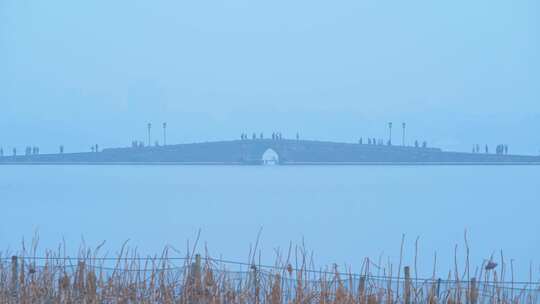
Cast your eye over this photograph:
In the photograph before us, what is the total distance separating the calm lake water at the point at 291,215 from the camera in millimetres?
14984

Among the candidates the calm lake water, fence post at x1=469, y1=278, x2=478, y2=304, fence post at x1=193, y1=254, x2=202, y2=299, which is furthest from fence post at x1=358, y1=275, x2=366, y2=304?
the calm lake water

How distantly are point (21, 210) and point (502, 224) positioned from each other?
45.3ft

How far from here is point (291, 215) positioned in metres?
20.2

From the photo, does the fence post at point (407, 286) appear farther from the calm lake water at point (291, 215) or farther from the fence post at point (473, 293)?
the calm lake water at point (291, 215)

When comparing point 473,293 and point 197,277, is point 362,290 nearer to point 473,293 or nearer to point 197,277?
point 473,293

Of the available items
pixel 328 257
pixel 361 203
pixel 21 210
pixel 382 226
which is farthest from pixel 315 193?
pixel 328 257

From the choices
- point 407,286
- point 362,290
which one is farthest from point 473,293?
point 362,290

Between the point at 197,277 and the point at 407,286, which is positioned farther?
the point at 197,277

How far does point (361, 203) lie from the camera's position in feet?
74.4

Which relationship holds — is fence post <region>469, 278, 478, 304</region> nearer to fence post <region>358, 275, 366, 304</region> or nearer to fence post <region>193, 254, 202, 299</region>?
fence post <region>358, 275, 366, 304</region>

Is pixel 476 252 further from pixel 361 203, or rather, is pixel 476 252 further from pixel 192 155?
pixel 192 155

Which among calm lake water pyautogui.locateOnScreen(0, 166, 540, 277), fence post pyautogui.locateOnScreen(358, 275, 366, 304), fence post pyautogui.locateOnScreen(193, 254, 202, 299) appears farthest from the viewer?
calm lake water pyautogui.locateOnScreen(0, 166, 540, 277)

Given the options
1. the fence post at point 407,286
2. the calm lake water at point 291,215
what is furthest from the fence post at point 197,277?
the calm lake water at point 291,215

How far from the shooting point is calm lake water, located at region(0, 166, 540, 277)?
15.0 meters
